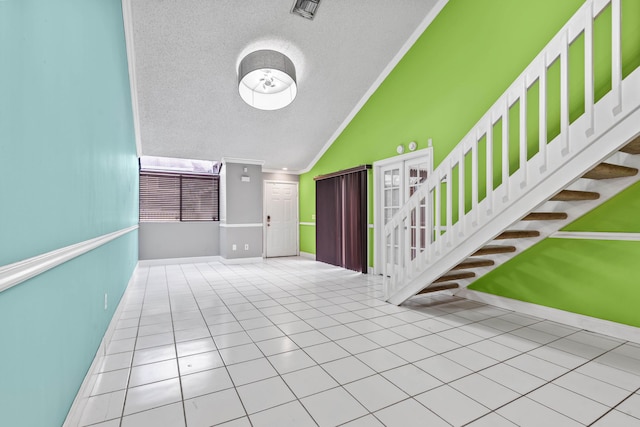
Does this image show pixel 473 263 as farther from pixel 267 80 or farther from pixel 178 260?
pixel 178 260

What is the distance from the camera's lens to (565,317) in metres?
3.03

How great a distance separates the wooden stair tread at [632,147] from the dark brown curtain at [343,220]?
3.80 meters

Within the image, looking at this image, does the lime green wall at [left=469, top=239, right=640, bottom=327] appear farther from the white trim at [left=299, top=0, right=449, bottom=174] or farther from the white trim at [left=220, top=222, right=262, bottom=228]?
the white trim at [left=220, top=222, right=262, bottom=228]

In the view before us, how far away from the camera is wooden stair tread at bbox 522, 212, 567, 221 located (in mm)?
2711

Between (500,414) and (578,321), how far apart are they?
1992 millimetres

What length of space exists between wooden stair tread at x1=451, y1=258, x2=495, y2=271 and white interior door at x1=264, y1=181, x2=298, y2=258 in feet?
19.2

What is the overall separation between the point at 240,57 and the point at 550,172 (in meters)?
4.41

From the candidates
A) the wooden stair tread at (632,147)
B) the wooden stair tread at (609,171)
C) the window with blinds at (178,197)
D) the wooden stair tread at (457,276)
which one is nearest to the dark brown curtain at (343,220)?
the wooden stair tread at (457,276)

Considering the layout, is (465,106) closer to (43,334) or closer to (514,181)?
(514,181)

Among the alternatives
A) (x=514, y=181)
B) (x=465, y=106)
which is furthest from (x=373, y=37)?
(x=514, y=181)

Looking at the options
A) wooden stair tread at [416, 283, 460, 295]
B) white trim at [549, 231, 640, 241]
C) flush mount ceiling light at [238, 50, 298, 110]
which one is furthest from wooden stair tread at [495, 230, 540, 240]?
flush mount ceiling light at [238, 50, 298, 110]

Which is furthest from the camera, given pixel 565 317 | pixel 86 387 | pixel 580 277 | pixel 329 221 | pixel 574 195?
pixel 329 221

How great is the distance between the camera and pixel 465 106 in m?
4.03

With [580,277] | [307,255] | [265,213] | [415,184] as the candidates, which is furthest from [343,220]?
[580,277]
